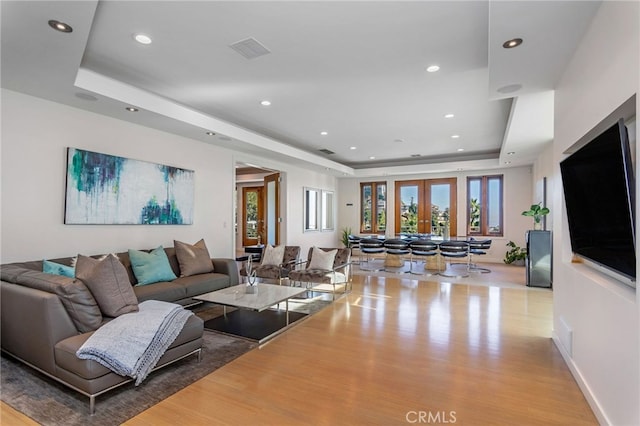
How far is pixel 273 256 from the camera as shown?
603 cm

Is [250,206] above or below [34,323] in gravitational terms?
above

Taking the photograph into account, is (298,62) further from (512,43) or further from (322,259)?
(322,259)

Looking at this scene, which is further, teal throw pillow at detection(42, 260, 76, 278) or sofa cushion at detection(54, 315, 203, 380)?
teal throw pillow at detection(42, 260, 76, 278)

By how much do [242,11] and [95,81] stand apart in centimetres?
202

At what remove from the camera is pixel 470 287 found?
609cm

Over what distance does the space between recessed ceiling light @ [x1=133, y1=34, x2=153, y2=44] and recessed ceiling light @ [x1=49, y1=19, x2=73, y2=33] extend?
595mm

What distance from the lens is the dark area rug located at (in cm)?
216

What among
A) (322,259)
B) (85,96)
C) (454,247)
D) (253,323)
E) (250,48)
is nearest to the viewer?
(250,48)

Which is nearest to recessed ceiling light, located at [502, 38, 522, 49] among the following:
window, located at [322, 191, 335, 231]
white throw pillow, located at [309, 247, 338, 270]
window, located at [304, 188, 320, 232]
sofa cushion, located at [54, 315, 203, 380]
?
sofa cushion, located at [54, 315, 203, 380]

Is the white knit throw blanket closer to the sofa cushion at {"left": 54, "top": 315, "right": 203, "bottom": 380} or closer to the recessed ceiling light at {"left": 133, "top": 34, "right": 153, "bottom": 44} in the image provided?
the sofa cushion at {"left": 54, "top": 315, "right": 203, "bottom": 380}

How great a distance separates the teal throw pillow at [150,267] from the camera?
13.5 ft

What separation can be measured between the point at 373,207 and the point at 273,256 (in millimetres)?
5712
